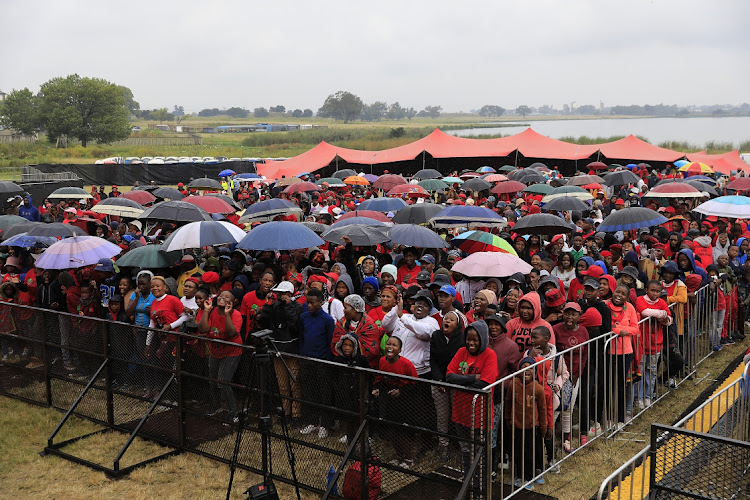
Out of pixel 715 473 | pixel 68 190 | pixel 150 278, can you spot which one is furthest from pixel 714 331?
pixel 68 190

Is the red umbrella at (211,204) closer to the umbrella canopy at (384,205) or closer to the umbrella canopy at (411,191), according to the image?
the umbrella canopy at (384,205)

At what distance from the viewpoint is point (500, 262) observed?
855 centimetres

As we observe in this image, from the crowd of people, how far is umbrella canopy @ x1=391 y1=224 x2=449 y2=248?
10.2 inches

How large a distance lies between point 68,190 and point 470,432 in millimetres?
17477

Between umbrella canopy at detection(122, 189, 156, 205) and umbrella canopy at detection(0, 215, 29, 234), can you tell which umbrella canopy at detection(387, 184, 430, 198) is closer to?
umbrella canopy at detection(122, 189, 156, 205)

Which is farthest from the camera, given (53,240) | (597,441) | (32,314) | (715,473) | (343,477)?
(53,240)

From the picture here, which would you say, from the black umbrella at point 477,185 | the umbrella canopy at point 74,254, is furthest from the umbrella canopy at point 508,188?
the umbrella canopy at point 74,254

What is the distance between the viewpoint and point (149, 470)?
6840 mm

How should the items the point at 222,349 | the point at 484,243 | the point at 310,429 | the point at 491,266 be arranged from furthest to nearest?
the point at 484,243, the point at 491,266, the point at 222,349, the point at 310,429

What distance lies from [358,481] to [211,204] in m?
9.73

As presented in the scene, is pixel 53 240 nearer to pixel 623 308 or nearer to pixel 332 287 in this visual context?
pixel 332 287

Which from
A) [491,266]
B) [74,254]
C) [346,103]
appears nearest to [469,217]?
[491,266]

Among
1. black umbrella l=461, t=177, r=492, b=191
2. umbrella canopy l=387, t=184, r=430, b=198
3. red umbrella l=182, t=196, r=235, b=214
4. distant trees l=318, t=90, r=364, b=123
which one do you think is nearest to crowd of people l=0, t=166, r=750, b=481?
red umbrella l=182, t=196, r=235, b=214

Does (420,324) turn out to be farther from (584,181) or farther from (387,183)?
(584,181)
